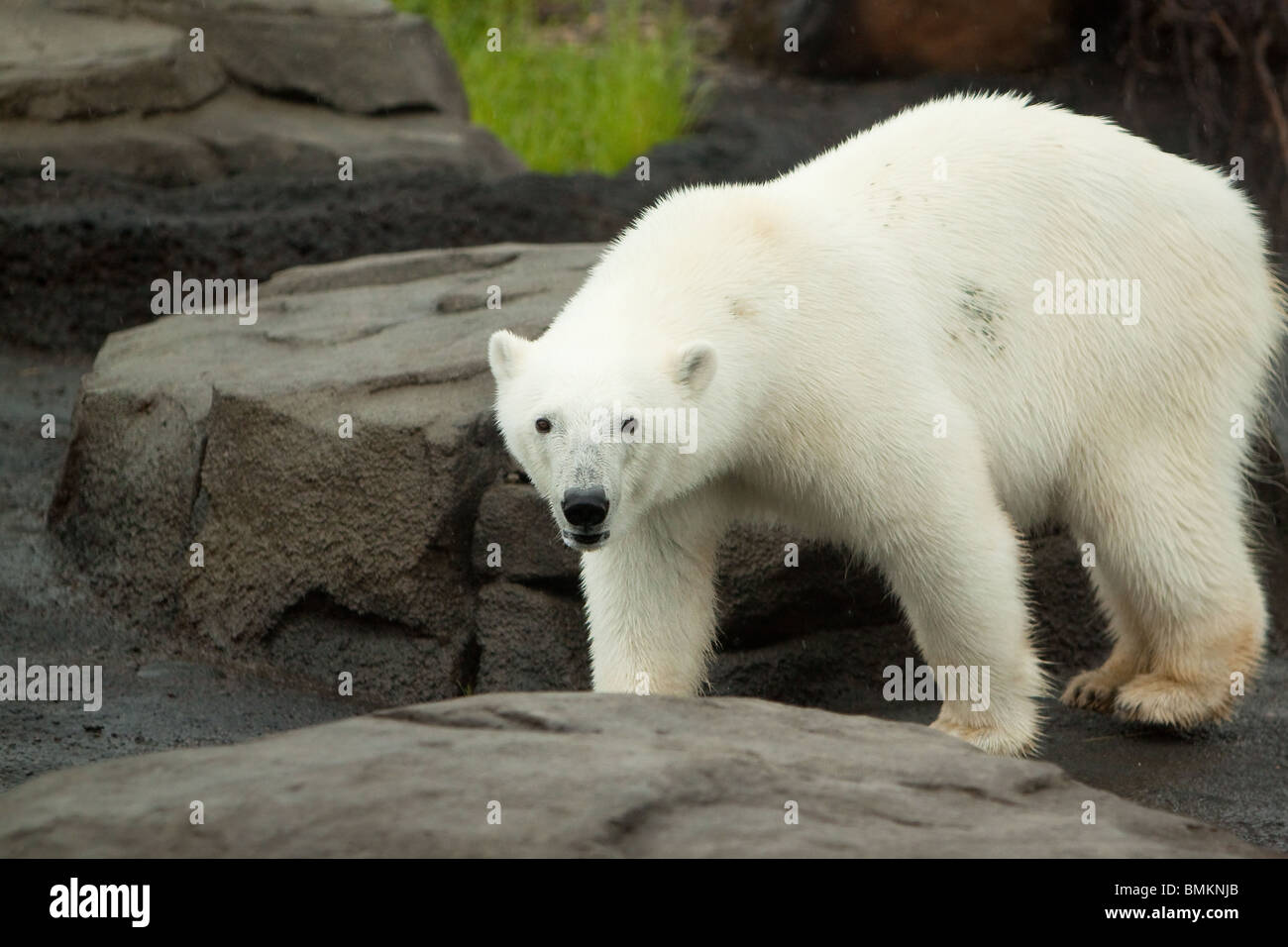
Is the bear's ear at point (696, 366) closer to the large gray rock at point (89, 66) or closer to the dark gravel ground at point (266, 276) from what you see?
the dark gravel ground at point (266, 276)

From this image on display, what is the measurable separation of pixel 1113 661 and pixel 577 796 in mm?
3022

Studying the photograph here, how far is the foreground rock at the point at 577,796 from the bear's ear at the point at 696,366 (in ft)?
2.83

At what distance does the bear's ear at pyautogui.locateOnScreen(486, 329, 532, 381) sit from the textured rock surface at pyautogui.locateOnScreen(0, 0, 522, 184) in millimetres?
5838

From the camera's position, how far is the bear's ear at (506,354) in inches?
155

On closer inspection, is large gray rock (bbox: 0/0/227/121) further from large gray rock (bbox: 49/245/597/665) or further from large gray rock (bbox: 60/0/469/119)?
large gray rock (bbox: 49/245/597/665)

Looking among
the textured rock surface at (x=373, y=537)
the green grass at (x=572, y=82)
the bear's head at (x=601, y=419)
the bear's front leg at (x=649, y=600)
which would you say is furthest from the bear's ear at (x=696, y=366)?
the green grass at (x=572, y=82)

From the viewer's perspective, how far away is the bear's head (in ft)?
11.9

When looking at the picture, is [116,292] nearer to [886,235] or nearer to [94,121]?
[94,121]

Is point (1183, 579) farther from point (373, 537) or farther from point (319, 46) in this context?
point (319, 46)

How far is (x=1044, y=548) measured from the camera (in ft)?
18.6

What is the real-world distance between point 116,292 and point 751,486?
5.24 metres

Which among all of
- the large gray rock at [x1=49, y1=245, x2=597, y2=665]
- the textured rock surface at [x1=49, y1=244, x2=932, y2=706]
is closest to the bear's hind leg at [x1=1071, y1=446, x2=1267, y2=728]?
the textured rock surface at [x1=49, y1=244, x2=932, y2=706]

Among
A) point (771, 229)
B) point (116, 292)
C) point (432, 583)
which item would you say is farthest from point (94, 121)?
point (771, 229)

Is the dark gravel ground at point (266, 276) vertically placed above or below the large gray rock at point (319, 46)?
below
